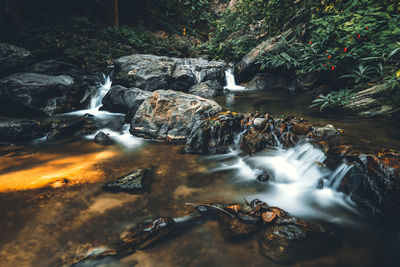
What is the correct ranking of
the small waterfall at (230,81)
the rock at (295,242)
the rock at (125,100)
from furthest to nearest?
the small waterfall at (230,81), the rock at (125,100), the rock at (295,242)

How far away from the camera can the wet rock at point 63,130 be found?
518cm

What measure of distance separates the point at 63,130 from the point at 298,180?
218 inches

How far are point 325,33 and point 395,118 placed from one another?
3.16m

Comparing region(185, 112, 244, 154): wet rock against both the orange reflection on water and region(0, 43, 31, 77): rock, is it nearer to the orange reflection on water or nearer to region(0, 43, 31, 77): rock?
the orange reflection on water

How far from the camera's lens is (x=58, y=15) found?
46.5ft

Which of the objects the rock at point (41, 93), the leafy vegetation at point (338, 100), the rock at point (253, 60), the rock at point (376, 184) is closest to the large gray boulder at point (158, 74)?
the rock at point (253, 60)

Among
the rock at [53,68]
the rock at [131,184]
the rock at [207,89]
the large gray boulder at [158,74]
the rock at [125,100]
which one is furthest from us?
the rock at [207,89]

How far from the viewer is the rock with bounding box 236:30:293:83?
955 cm

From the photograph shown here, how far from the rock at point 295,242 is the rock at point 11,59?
933 cm

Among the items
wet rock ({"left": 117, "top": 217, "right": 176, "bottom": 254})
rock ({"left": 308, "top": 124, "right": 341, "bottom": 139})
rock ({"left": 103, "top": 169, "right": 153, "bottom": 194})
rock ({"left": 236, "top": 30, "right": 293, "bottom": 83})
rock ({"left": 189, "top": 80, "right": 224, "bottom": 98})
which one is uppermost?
rock ({"left": 236, "top": 30, "right": 293, "bottom": 83})

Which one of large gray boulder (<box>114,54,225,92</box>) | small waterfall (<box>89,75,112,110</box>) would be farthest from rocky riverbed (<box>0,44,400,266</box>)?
large gray boulder (<box>114,54,225,92</box>)

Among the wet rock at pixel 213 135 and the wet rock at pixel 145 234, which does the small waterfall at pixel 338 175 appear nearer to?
the wet rock at pixel 213 135

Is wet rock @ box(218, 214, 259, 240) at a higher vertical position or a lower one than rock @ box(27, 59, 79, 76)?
lower

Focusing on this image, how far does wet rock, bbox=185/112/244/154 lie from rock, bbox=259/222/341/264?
2.32 metres
